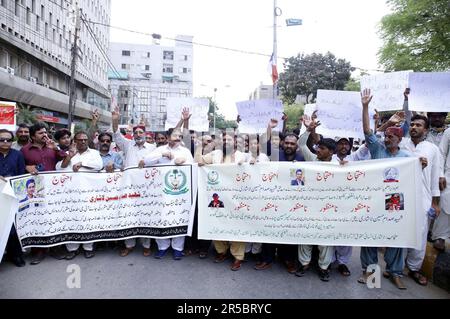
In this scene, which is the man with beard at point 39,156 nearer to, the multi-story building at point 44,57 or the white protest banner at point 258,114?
the white protest banner at point 258,114

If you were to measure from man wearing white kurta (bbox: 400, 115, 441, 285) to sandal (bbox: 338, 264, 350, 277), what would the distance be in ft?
2.29

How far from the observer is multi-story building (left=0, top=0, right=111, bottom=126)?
18377mm

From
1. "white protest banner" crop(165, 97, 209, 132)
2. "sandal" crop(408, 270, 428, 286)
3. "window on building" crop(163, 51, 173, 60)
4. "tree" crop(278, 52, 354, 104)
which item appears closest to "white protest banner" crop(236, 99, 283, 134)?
"white protest banner" crop(165, 97, 209, 132)

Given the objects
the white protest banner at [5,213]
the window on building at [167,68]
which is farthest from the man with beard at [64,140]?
the window on building at [167,68]

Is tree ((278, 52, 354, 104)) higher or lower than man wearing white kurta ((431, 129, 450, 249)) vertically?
higher

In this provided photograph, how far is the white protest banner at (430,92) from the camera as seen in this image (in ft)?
12.3

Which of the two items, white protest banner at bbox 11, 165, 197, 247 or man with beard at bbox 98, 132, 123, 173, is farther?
man with beard at bbox 98, 132, 123, 173

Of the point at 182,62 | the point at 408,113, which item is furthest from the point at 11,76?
the point at 182,62

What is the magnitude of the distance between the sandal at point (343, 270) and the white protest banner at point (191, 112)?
9.25 ft

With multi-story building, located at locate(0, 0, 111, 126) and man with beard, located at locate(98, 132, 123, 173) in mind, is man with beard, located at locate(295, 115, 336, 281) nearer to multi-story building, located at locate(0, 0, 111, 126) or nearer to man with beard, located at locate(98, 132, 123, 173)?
man with beard, located at locate(98, 132, 123, 173)

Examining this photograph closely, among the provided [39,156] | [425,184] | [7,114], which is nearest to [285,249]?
[425,184]

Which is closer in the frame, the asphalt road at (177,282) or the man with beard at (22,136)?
the asphalt road at (177,282)
